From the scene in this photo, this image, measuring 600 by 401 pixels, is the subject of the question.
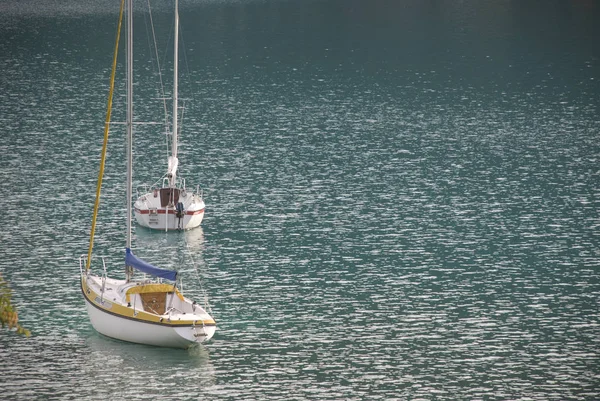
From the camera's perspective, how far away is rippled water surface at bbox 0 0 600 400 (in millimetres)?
52031

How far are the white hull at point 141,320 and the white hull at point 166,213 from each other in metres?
19.6

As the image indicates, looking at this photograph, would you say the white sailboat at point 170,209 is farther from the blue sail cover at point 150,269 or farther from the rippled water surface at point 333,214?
the blue sail cover at point 150,269

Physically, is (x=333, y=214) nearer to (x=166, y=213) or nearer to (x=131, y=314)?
(x=166, y=213)

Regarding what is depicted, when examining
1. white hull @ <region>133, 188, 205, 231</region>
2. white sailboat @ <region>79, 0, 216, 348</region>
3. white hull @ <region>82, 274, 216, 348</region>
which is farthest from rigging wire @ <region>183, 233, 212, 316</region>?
white hull @ <region>82, 274, 216, 348</region>

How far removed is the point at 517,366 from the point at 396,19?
431ft

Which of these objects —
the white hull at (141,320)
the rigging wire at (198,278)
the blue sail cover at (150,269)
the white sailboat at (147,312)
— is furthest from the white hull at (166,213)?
the white hull at (141,320)

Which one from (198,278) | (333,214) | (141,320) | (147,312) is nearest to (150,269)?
(147,312)

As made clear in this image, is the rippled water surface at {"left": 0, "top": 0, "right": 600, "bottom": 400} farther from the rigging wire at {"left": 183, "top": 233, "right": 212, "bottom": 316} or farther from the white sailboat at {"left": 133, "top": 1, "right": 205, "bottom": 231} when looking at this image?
the white sailboat at {"left": 133, "top": 1, "right": 205, "bottom": 231}

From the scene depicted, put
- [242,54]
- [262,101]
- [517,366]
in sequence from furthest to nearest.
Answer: [242,54], [262,101], [517,366]

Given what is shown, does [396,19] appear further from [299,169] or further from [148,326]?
[148,326]

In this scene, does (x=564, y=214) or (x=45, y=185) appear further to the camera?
(x=45, y=185)

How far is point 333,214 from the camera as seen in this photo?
8025 cm

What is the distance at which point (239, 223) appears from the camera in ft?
255

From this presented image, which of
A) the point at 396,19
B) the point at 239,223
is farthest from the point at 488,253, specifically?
the point at 396,19
